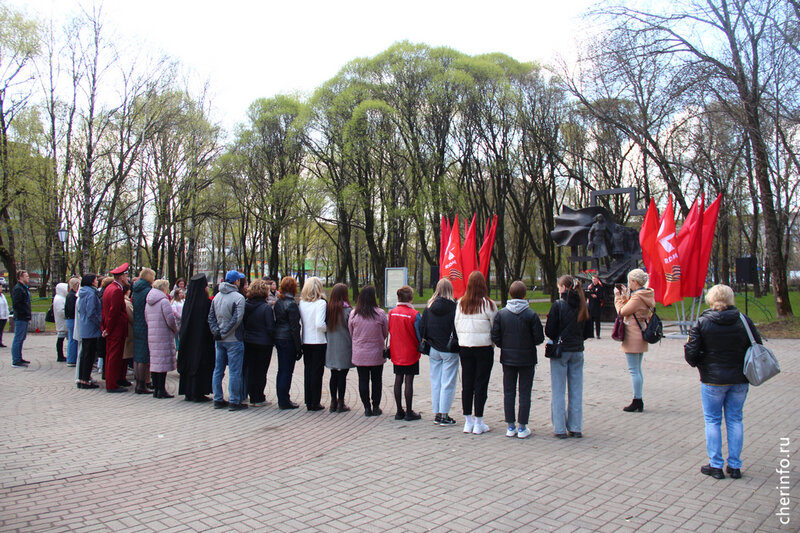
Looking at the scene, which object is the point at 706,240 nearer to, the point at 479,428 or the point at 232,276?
the point at 479,428

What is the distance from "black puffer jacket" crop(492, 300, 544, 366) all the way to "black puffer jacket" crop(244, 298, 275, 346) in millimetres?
3370

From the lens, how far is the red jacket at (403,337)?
23.6 ft

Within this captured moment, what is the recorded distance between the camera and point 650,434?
254 inches

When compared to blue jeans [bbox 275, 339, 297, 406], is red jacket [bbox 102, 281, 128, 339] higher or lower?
higher

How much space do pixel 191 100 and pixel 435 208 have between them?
51.4 ft

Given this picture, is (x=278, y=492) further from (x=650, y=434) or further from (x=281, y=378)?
(x=650, y=434)

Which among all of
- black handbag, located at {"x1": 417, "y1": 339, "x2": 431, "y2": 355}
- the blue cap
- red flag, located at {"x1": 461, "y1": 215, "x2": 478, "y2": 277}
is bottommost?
black handbag, located at {"x1": 417, "y1": 339, "x2": 431, "y2": 355}

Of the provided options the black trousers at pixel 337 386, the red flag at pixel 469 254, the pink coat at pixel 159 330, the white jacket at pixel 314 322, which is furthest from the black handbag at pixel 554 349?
the red flag at pixel 469 254

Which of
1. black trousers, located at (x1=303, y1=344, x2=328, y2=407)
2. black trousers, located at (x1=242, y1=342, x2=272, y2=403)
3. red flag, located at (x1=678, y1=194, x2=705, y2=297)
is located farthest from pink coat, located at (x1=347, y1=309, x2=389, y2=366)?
red flag, located at (x1=678, y1=194, x2=705, y2=297)

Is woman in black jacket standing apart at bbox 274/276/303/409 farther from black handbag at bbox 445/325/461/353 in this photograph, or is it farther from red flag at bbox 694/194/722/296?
red flag at bbox 694/194/722/296

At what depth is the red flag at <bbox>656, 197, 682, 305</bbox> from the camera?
50.0 feet

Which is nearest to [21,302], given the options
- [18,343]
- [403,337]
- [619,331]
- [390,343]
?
[18,343]

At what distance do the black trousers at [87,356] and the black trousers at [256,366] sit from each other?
307cm

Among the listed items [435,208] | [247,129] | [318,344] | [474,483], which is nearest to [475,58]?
[435,208]
